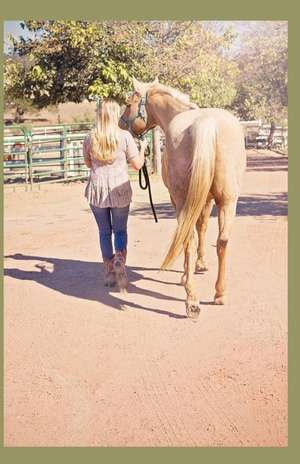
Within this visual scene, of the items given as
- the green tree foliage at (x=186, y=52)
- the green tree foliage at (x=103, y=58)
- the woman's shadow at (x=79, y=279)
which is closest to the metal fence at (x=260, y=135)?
the green tree foliage at (x=186, y=52)

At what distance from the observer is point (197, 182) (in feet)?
15.7

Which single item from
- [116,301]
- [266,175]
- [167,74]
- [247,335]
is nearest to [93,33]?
[167,74]

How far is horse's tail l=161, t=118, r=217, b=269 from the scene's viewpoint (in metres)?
4.77

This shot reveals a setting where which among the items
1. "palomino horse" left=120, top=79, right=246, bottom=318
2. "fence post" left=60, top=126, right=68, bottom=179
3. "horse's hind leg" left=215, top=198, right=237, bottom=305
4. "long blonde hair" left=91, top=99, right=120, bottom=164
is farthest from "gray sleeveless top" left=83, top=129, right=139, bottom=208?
"fence post" left=60, top=126, right=68, bottom=179

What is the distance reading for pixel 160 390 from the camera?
147 inches

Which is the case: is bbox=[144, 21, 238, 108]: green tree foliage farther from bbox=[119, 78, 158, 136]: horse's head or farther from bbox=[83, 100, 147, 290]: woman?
bbox=[83, 100, 147, 290]: woman

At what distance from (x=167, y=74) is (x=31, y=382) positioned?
13837mm

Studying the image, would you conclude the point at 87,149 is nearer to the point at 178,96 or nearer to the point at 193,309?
the point at 178,96

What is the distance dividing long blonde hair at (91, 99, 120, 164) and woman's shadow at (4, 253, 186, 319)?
4.25 feet

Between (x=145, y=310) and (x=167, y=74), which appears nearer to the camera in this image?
(x=145, y=310)

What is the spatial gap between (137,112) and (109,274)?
5.35ft

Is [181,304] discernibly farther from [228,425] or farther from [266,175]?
[266,175]

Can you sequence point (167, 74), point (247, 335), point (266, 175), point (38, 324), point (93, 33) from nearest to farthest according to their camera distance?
point (247, 335), point (38, 324), point (93, 33), point (167, 74), point (266, 175)

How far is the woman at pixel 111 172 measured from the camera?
533 cm
